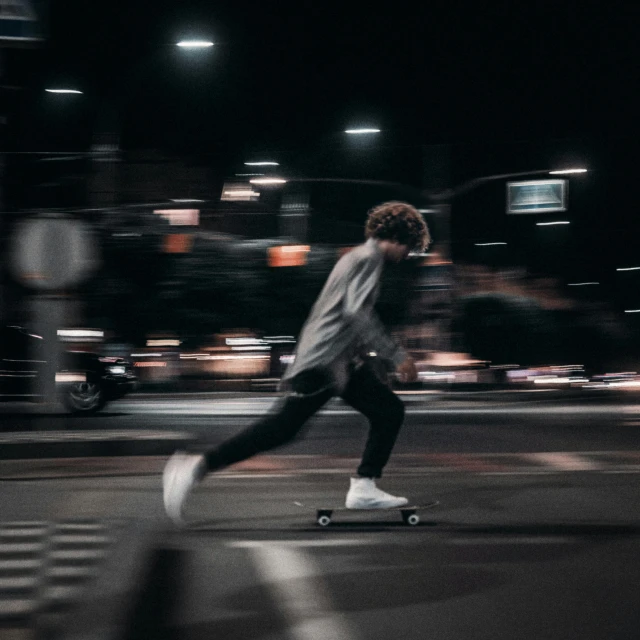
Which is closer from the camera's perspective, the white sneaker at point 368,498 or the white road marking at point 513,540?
the white road marking at point 513,540

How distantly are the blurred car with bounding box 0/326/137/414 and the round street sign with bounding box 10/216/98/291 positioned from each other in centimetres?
959

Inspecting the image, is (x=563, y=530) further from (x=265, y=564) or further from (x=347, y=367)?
(x=265, y=564)

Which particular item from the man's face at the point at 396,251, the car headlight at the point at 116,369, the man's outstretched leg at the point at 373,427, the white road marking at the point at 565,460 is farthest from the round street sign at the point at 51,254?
the car headlight at the point at 116,369

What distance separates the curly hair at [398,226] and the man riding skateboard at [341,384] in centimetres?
12

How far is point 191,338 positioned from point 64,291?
3339cm

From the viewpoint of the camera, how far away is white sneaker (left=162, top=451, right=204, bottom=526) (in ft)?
21.8

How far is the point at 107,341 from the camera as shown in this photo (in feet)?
184

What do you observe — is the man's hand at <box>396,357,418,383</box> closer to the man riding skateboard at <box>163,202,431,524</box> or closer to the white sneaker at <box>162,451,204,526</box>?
the man riding skateboard at <box>163,202,431,524</box>

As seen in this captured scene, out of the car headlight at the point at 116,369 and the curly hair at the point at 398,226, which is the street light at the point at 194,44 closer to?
the car headlight at the point at 116,369

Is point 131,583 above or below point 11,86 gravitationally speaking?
below

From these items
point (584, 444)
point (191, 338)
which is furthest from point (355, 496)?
point (191, 338)

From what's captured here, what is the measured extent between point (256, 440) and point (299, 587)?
5.42 ft

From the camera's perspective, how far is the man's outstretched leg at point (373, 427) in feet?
22.4

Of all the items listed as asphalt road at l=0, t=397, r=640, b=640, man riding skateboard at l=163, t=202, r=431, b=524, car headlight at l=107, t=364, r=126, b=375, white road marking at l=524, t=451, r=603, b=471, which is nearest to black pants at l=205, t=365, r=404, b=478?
man riding skateboard at l=163, t=202, r=431, b=524
